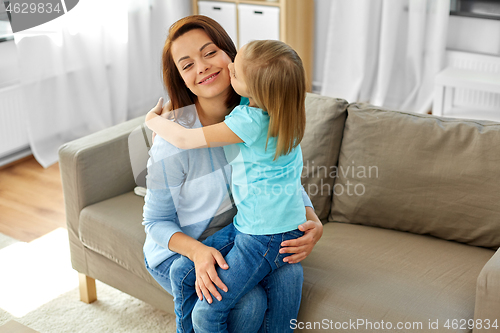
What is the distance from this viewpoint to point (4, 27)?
318cm

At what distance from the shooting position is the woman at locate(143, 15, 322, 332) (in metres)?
1.32

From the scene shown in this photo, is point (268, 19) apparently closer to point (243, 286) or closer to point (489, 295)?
point (243, 286)

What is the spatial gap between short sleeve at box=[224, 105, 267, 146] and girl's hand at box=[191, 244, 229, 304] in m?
0.29

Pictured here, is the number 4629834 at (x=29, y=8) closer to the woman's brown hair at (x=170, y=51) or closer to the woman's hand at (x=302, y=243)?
the woman's brown hair at (x=170, y=51)

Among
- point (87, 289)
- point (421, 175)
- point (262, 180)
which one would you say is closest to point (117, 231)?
point (87, 289)

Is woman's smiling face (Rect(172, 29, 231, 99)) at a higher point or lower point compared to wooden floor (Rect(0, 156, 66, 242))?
higher

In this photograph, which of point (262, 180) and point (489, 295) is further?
point (262, 180)

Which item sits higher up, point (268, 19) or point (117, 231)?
point (268, 19)

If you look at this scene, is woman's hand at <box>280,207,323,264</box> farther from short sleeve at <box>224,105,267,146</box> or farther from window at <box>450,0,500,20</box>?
window at <box>450,0,500,20</box>

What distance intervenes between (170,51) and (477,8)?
283cm

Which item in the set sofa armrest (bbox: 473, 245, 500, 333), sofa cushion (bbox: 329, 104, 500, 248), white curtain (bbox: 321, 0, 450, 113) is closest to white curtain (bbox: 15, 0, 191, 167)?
white curtain (bbox: 321, 0, 450, 113)

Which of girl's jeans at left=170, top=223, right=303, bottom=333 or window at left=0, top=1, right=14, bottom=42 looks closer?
girl's jeans at left=170, top=223, right=303, bottom=333

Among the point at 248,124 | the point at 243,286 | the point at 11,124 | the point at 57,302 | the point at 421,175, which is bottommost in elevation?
the point at 57,302

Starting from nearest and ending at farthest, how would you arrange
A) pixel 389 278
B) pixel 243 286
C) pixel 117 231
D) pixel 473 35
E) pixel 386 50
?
1. pixel 243 286
2. pixel 389 278
3. pixel 117 231
4. pixel 473 35
5. pixel 386 50
